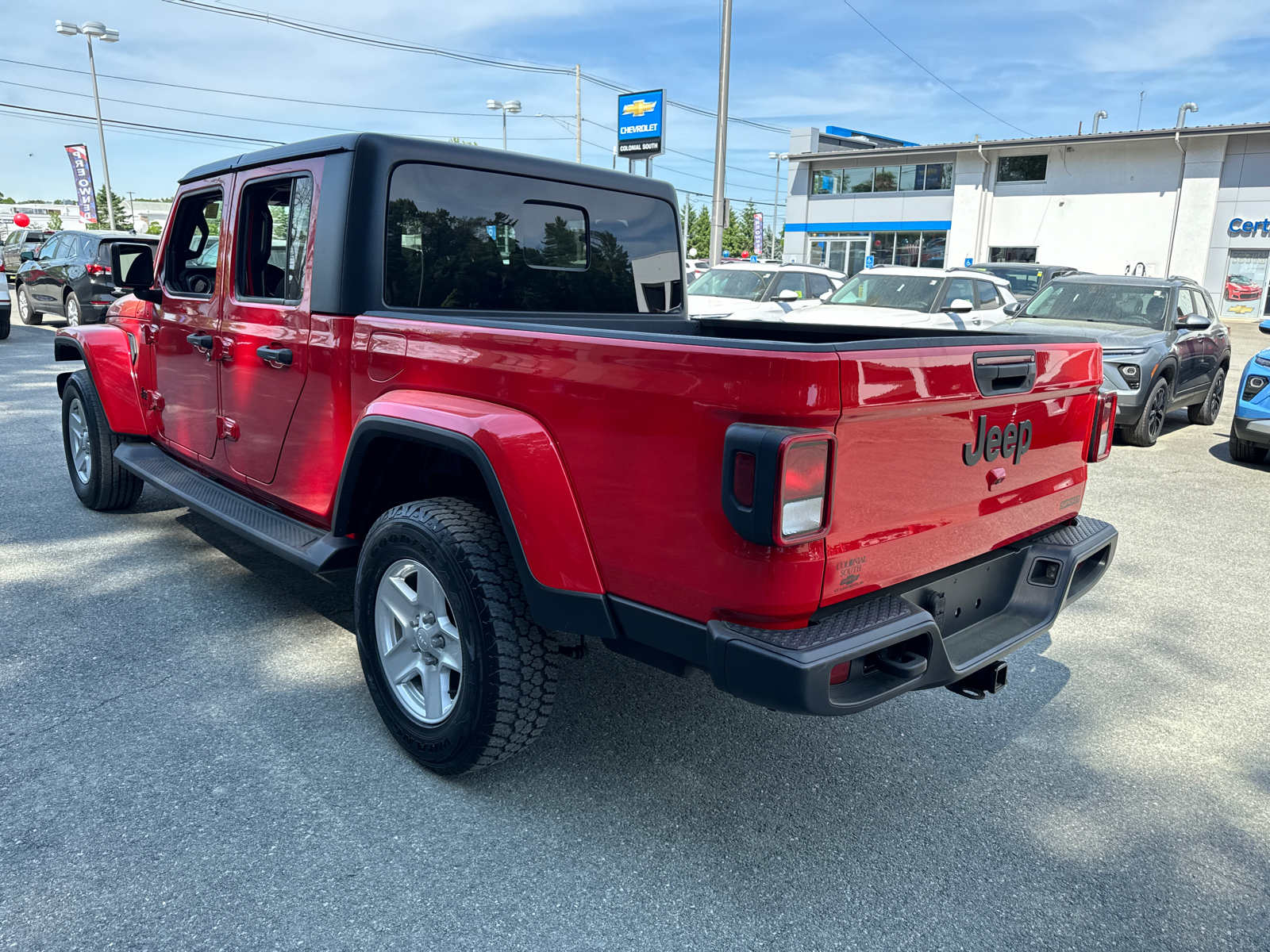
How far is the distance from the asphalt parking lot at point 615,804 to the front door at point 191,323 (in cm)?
85

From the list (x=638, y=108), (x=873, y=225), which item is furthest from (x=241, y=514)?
(x=873, y=225)

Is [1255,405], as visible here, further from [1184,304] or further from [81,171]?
[81,171]

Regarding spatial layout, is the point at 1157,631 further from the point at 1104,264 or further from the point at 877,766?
the point at 1104,264

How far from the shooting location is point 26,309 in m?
18.0

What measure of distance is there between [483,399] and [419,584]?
0.63 meters

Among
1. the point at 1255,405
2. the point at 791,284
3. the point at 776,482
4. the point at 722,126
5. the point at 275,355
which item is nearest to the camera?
the point at 776,482

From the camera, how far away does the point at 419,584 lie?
9.14 feet

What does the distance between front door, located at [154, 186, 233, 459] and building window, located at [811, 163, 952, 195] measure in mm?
36527

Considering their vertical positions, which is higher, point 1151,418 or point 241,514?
point 241,514

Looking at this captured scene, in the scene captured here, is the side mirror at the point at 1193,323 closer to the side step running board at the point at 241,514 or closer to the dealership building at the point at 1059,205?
the side step running board at the point at 241,514

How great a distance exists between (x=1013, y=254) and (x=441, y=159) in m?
36.6

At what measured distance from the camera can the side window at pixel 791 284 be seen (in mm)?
13383

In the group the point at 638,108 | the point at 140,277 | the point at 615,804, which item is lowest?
the point at 615,804

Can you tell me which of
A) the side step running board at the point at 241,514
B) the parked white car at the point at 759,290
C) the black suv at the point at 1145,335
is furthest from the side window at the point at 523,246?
the parked white car at the point at 759,290
